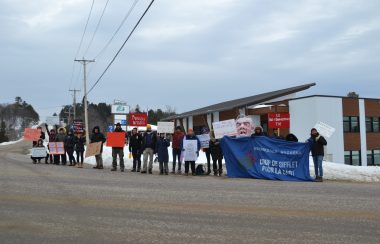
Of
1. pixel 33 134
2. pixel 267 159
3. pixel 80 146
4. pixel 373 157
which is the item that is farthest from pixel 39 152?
pixel 373 157

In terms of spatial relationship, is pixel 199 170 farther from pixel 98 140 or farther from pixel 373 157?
pixel 373 157

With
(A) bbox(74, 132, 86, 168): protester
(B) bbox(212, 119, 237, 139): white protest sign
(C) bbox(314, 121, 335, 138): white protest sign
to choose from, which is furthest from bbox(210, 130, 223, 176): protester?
(A) bbox(74, 132, 86, 168): protester

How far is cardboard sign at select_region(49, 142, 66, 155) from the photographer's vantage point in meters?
25.1

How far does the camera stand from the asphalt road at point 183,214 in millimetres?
7344

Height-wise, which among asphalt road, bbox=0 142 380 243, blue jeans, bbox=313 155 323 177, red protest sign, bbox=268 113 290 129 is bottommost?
asphalt road, bbox=0 142 380 243

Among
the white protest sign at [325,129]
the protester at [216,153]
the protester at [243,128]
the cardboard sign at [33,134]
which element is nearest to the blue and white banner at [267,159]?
the protester at [216,153]

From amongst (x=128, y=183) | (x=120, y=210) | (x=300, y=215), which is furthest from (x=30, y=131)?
(x=300, y=215)

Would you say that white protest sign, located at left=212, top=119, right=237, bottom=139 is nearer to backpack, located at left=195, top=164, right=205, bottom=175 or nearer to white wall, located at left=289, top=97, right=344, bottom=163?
backpack, located at left=195, top=164, right=205, bottom=175

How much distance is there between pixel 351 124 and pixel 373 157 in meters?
4.50

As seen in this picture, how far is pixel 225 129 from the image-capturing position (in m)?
19.4

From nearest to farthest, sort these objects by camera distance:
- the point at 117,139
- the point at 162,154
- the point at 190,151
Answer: the point at 190,151, the point at 162,154, the point at 117,139

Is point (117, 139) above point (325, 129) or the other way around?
the other way around

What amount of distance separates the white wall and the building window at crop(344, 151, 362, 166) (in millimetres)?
944

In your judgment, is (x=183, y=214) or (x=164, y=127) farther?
(x=164, y=127)
